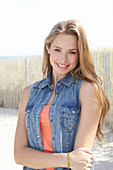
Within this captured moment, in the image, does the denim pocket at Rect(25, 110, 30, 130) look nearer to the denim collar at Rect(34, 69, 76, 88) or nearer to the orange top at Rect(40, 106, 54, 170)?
the orange top at Rect(40, 106, 54, 170)

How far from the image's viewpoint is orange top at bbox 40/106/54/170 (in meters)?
1.65

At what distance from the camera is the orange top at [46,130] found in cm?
165

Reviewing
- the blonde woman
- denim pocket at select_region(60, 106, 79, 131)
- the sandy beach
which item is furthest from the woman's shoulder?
the sandy beach

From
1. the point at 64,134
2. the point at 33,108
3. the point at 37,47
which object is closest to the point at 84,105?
the point at 64,134

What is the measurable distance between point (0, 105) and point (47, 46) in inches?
373

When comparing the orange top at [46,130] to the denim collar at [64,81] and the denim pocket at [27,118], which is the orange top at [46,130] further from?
the denim collar at [64,81]

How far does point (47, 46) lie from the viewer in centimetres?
182

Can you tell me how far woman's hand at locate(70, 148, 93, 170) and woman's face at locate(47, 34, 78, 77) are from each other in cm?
53

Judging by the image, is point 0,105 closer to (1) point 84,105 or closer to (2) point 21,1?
(1) point 84,105

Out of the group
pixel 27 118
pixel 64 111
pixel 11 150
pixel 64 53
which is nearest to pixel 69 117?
pixel 64 111

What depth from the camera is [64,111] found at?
159 centimetres

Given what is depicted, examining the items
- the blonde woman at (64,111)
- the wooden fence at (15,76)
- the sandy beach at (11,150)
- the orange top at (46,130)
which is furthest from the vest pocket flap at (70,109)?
the wooden fence at (15,76)

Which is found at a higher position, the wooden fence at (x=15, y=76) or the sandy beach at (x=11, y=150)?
the wooden fence at (x=15, y=76)

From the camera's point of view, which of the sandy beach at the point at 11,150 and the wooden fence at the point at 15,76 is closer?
the sandy beach at the point at 11,150
